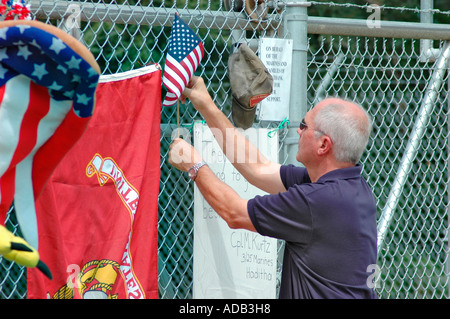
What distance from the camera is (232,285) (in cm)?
333

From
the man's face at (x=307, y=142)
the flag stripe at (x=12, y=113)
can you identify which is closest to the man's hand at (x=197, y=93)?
the man's face at (x=307, y=142)

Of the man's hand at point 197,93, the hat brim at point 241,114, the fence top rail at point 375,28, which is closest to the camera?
the man's hand at point 197,93

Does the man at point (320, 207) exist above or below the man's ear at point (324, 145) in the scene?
below

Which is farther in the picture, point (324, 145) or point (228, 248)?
point (228, 248)

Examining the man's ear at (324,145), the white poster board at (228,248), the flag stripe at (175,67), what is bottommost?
the white poster board at (228,248)

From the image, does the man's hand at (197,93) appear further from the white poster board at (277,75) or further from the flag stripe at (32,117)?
the flag stripe at (32,117)

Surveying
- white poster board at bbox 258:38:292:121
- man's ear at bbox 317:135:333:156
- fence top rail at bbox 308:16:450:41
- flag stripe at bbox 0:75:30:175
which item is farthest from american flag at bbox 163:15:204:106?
flag stripe at bbox 0:75:30:175

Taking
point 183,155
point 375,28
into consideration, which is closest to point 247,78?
point 183,155

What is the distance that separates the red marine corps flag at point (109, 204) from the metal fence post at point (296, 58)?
789 mm

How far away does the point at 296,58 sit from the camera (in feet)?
11.4

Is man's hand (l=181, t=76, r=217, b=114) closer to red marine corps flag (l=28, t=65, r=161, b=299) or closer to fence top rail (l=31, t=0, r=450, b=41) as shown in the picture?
red marine corps flag (l=28, t=65, r=161, b=299)

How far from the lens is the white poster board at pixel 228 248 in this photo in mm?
3271

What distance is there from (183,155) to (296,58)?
0.89 m

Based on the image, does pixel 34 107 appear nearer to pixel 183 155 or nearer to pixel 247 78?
pixel 183 155
